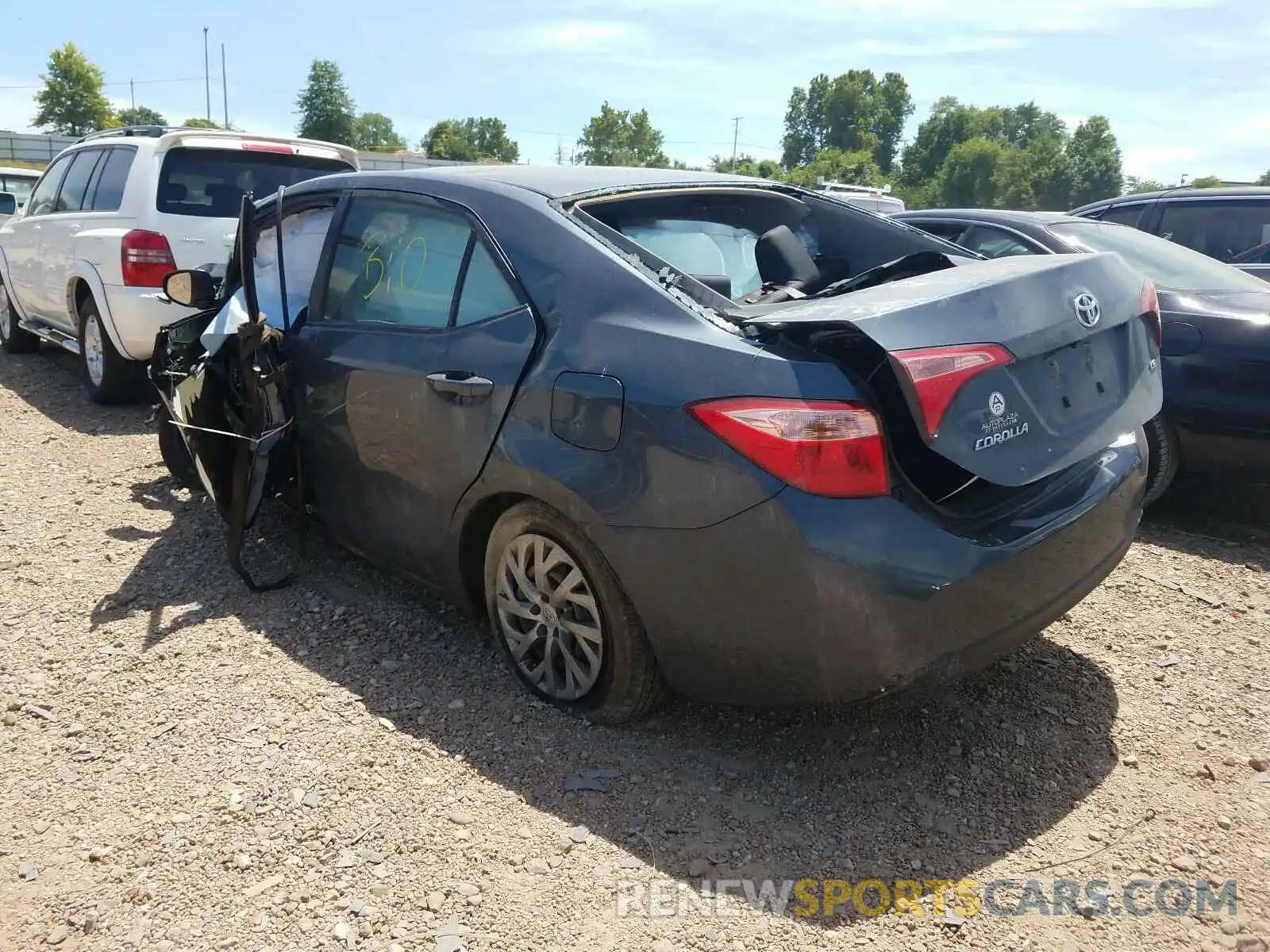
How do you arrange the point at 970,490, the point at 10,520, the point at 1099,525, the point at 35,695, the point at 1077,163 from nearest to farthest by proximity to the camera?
the point at 970,490, the point at 1099,525, the point at 35,695, the point at 10,520, the point at 1077,163

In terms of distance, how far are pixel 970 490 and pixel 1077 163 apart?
87292 mm

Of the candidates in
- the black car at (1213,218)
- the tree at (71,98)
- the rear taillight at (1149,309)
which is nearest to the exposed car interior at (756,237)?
the rear taillight at (1149,309)

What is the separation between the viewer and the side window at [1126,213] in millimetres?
7336

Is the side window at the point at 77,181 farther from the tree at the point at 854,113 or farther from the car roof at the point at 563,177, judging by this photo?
the tree at the point at 854,113

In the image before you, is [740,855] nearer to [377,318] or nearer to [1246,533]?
[377,318]

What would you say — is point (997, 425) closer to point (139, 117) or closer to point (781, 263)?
point (781, 263)

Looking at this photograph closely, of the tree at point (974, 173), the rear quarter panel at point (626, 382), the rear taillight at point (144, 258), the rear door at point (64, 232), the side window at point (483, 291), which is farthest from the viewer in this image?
the tree at point (974, 173)

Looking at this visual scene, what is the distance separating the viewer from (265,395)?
3830mm

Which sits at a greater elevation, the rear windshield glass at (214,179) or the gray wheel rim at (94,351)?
the rear windshield glass at (214,179)

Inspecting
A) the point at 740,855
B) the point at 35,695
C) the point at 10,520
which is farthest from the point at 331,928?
the point at 10,520

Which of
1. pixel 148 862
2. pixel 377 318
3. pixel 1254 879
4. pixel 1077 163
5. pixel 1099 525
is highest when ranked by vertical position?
pixel 1077 163

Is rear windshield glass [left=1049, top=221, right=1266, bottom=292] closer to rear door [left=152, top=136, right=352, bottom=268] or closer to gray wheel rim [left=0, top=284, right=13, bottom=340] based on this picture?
rear door [left=152, top=136, right=352, bottom=268]

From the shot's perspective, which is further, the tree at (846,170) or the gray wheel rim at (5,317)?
the tree at (846,170)

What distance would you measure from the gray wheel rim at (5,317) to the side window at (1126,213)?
30.0ft
